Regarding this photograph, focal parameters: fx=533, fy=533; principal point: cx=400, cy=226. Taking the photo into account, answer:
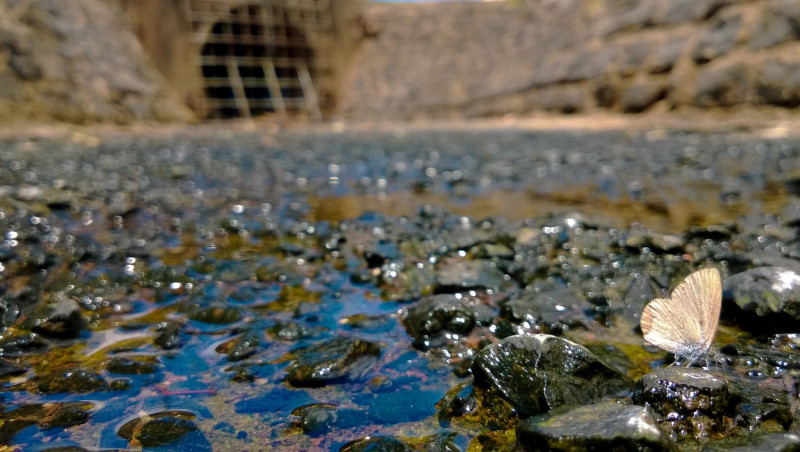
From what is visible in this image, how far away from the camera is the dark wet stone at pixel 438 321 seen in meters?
2.04

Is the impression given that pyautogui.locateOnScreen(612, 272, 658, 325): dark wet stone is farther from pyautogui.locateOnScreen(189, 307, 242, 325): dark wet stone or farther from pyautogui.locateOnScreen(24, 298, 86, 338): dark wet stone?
pyautogui.locateOnScreen(24, 298, 86, 338): dark wet stone

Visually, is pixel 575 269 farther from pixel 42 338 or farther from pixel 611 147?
pixel 611 147

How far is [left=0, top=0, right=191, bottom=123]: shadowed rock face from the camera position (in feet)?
41.9

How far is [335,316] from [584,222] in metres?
2.04

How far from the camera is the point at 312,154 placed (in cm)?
927

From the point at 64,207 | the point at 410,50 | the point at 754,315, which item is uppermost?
the point at 410,50

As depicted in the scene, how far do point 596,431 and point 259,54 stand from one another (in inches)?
897

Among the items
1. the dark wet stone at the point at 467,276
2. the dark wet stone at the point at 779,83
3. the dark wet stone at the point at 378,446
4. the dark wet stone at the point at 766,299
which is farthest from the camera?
the dark wet stone at the point at 779,83

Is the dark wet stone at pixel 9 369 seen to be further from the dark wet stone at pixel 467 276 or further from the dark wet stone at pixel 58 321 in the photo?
the dark wet stone at pixel 467 276

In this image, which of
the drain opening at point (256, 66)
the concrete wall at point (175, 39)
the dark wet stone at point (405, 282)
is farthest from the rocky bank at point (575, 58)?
the dark wet stone at point (405, 282)

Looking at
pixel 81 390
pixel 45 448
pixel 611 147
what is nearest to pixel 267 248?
pixel 81 390

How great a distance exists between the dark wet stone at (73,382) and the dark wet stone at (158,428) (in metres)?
0.27

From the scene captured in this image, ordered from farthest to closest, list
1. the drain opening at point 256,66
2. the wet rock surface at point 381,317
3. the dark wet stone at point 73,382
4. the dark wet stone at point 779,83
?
1. the drain opening at point 256,66
2. the dark wet stone at point 779,83
3. the dark wet stone at point 73,382
4. the wet rock surface at point 381,317

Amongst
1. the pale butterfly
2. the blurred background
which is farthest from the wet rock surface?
the blurred background
